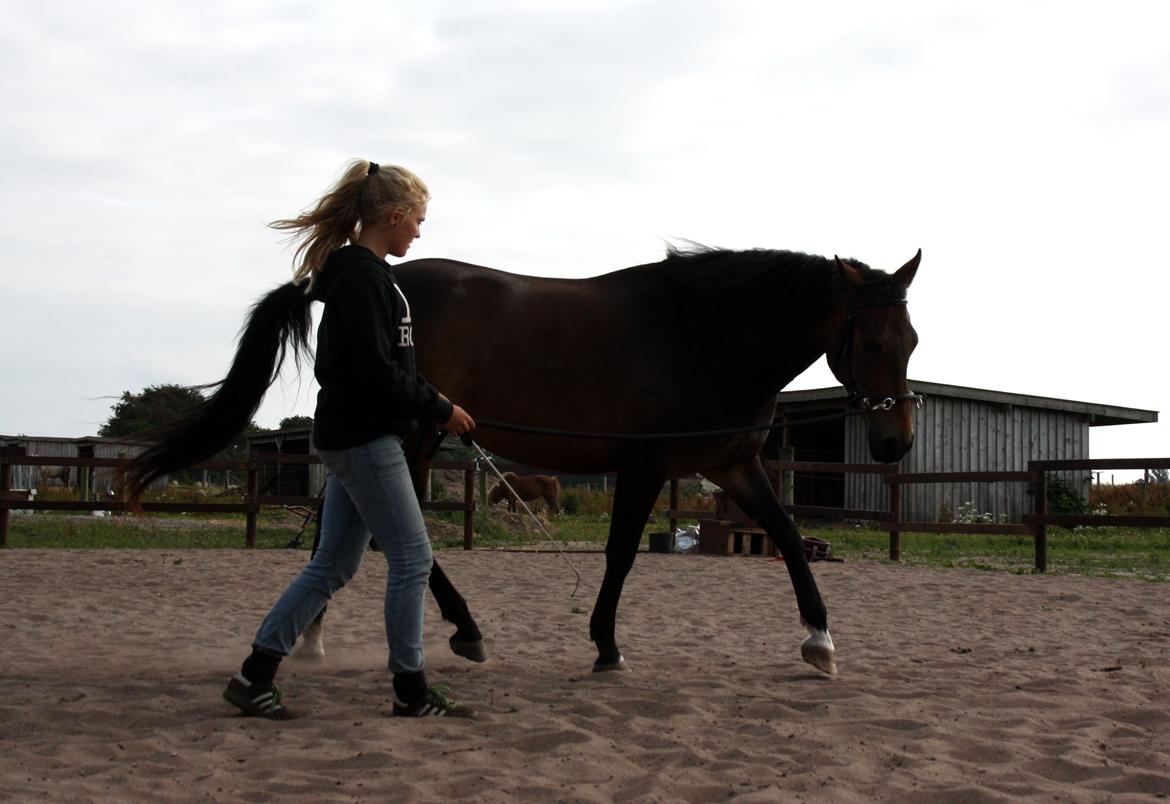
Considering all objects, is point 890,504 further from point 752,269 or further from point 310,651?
point 310,651

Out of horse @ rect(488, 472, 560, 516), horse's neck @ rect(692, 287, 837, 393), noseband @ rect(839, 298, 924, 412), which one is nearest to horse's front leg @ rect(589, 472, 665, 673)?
horse's neck @ rect(692, 287, 837, 393)

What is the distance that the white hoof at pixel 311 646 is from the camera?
5.07 m

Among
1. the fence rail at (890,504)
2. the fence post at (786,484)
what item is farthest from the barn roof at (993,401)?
the fence rail at (890,504)

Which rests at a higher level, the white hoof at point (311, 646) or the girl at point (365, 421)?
the girl at point (365, 421)

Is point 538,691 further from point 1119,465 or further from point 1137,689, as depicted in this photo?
point 1119,465

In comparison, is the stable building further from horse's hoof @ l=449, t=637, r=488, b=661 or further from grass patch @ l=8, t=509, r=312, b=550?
horse's hoof @ l=449, t=637, r=488, b=661

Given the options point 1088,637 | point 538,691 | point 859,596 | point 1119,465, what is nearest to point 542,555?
point 859,596

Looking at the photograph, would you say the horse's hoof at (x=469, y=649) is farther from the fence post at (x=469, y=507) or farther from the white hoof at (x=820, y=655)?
the fence post at (x=469, y=507)

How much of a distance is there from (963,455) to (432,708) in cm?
1900

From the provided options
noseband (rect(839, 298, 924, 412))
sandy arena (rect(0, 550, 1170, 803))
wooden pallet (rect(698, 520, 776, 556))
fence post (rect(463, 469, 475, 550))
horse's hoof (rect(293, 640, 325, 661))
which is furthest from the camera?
fence post (rect(463, 469, 475, 550))

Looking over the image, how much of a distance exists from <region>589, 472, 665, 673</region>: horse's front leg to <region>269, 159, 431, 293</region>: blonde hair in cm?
172

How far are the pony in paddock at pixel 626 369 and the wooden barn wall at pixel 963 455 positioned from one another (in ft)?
51.1

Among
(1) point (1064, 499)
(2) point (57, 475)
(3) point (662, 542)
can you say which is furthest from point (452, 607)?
(2) point (57, 475)

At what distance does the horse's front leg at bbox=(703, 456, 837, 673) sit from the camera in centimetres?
487
